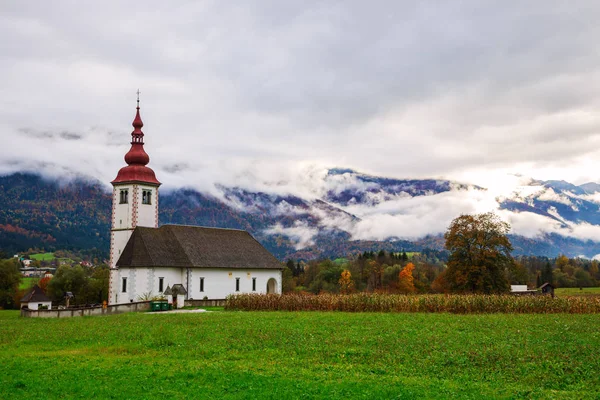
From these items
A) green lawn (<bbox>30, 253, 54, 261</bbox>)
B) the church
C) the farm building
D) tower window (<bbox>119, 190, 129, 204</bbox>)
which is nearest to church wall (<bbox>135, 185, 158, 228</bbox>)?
the church

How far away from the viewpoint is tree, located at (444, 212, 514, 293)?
53.8m

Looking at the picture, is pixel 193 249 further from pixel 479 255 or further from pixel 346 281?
pixel 346 281

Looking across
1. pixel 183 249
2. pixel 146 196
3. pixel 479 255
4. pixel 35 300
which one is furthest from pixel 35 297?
pixel 479 255

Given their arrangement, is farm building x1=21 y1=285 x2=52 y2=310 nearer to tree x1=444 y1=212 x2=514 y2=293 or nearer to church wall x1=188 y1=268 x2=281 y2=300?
church wall x1=188 y1=268 x2=281 y2=300

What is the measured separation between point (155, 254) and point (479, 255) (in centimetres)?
3160

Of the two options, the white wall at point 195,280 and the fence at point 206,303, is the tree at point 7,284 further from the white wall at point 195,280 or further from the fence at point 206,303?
the fence at point 206,303

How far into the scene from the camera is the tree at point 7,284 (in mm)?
72375

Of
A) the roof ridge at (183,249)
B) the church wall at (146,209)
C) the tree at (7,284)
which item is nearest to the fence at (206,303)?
the roof ridge at (183,249)

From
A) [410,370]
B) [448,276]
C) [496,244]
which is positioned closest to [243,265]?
[448,276]

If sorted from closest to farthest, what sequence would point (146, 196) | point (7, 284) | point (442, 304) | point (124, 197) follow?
1. point (442, 304)
2. point (124, 197)
3. point (146, 196)
4. point (7, 284)

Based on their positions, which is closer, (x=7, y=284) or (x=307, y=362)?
(x=307, y=362)

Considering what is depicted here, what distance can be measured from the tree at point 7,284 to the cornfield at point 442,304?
46870 mm

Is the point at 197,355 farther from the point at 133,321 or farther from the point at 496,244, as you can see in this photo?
the point at 496,244

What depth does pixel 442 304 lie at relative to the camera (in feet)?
124
